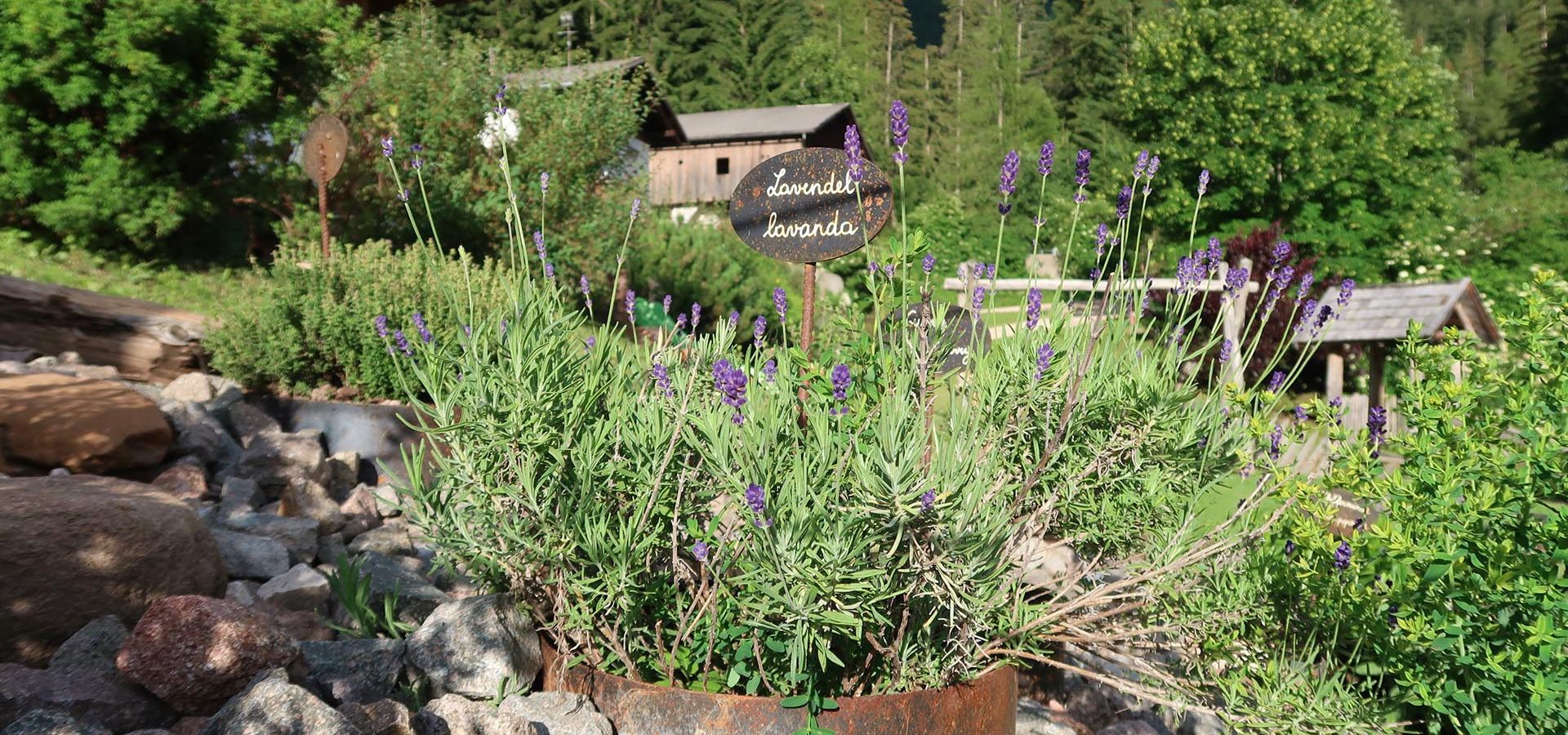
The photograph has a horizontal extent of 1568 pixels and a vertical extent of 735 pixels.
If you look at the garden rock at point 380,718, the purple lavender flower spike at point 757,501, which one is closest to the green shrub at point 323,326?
the garden rock at point 380,718

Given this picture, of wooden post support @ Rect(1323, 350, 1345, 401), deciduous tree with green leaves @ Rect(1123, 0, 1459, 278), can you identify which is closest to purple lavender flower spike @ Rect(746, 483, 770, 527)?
wooden post support @ Rect(1323, 350, 1345, 401)

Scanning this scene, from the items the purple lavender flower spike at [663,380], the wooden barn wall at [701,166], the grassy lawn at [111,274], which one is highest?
the wooden barn wall at [701,166]

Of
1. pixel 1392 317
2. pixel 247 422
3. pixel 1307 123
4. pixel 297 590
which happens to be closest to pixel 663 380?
pixel 297 590

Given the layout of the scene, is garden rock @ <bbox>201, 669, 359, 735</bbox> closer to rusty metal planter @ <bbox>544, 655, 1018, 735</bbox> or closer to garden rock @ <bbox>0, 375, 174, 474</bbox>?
rusty metal planter @ <bbox>544, 655, 1018, 735</bbox>

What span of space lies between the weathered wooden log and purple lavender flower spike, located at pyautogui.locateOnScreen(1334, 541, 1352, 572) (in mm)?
6245

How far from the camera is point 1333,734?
8.95 ft

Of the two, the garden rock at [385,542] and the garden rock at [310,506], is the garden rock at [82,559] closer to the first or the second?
the garden rock at [385,542]

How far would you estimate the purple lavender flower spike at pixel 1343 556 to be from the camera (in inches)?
115

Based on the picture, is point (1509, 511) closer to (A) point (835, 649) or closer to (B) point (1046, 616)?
(B) point (1046, 616)

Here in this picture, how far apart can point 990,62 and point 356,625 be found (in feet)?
217

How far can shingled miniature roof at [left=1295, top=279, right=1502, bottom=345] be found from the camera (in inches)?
575

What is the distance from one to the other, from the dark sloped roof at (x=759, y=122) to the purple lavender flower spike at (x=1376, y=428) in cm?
3056

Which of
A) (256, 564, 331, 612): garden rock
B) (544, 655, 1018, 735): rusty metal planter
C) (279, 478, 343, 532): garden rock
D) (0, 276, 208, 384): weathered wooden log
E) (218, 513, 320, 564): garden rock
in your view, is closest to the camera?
(544, 655, 1018, 735): rusty metal planter

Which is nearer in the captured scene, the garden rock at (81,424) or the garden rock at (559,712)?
the garden rock at (559,712)
